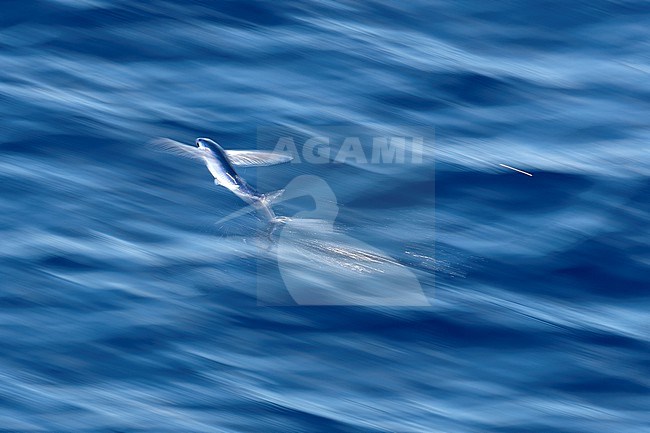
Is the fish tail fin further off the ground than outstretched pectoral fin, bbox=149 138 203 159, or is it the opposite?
outstretched pectoral fin, bbox=149 138 203 159

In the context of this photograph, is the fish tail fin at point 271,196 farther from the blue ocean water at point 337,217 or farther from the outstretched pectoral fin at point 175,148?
the outstretched pectoral fin at point 175,148

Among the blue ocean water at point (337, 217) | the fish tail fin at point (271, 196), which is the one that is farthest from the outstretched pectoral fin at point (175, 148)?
the fish tail fin at point (271, 196)

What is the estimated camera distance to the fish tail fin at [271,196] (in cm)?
645

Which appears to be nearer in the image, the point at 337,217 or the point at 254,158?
the point at 337,217

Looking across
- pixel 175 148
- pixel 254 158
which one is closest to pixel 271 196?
A: pixel 254 158

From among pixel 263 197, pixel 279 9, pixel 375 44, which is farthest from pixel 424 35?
pixel 263 197

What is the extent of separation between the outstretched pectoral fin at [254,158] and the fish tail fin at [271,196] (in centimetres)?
22

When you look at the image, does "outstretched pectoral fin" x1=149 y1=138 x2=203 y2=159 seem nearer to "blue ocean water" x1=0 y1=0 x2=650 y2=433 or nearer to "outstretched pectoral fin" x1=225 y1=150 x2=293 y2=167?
"blue ocean water" x1=0 y1=0 x2=650 y2=433

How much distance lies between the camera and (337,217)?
6480 mm

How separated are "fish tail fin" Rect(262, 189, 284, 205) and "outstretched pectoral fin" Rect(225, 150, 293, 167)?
22 centimetres

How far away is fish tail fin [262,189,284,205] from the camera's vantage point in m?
6.45

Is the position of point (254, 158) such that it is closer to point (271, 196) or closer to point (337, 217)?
point (271, 196)

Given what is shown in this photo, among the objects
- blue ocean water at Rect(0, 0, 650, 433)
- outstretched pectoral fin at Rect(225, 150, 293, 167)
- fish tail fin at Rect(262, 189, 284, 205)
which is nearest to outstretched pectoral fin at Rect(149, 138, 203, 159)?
blue ocean water at Rect(0, 0, 650, 433)

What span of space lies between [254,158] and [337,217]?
2.00ft
